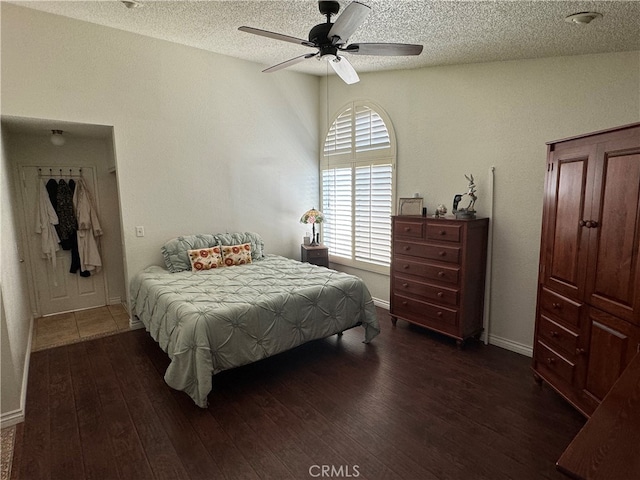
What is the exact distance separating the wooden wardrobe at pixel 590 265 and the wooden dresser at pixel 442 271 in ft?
2.41

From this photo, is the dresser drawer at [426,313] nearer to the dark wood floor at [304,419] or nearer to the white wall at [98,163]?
the dark wood floor at [304,419]

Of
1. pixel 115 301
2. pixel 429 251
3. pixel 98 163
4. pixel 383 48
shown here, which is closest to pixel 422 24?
pixel 383 48

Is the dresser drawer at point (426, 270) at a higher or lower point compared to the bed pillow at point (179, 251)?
lower

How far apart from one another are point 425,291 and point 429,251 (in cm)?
44

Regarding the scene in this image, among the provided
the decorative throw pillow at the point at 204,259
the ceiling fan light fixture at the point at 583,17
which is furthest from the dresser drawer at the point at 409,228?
the decorative throw pillow at the point at 204,259

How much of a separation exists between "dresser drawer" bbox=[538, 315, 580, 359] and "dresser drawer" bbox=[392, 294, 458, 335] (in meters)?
0.85

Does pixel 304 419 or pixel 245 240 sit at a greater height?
pixel 245 240

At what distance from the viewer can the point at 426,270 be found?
3.72m

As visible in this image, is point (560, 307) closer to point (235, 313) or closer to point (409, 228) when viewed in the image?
point (409, 228)

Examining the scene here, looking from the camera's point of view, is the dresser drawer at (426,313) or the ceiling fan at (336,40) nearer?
the ceiling fan at (336,40)

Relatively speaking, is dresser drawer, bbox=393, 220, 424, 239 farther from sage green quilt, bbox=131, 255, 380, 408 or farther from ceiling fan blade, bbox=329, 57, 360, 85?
ceiling fan blade, bbox=329, 57, 360, 85

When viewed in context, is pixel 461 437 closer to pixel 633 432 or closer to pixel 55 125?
pixel 633 432

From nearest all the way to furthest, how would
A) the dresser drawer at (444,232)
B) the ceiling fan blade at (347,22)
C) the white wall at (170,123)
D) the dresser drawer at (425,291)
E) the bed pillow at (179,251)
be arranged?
1. the ceiling fan blade at (347,22)
2. the white wall at (170,123)
3. the dresser drawer at (444,232)
4. the dresser drawer at (425,291)
5. the bed pillow at (179,251)

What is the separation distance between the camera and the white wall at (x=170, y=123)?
330 centimetres
